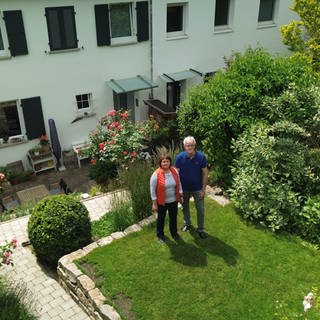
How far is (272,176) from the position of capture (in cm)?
748

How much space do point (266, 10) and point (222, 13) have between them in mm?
2448

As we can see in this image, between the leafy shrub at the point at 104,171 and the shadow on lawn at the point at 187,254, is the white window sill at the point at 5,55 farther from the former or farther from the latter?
the shadow on lawn at the point at 187,254

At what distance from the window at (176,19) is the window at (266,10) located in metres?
4.16

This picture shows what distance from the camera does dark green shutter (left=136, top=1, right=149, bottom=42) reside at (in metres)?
13.1

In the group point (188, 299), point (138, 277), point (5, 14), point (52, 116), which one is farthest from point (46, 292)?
point (5, 14)

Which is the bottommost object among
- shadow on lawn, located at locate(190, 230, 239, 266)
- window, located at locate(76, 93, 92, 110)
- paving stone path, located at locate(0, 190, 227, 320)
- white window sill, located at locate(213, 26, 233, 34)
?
paving stone path, located at locate(0, 190, 227, 320)

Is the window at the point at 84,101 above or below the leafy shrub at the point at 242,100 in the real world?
below

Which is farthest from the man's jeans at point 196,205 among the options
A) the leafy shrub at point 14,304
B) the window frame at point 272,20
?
the window frame at point 272,20

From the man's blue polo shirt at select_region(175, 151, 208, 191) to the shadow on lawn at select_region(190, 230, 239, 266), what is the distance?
3.49 feet

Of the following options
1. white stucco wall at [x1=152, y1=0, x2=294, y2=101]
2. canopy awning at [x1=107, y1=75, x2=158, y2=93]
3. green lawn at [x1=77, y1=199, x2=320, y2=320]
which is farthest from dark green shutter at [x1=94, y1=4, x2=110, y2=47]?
green lawn at [x1=77, y1=199, x2=320, y2=320]

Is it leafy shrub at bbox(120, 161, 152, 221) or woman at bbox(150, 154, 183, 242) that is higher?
woman at bbox(150, 154, 183, 242)

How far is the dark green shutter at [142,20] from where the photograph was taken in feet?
42.9

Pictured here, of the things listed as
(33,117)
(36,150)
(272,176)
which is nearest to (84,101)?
(33,117)

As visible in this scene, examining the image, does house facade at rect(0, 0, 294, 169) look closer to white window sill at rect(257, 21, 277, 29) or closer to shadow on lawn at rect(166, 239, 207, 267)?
white window sill at rect(257, 21, 277, 29)
